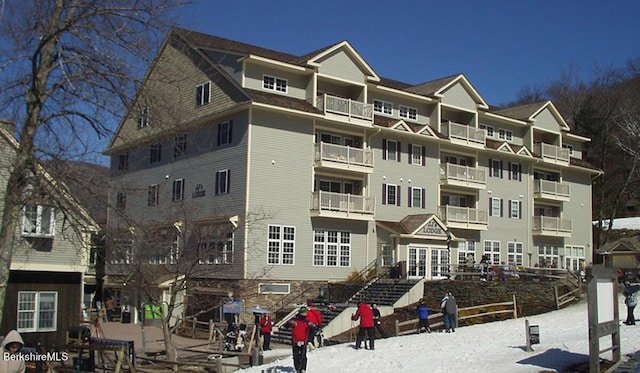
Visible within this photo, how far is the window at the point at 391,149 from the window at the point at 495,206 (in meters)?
9.75

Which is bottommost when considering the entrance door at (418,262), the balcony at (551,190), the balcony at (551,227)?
the entrance door at (418,262)

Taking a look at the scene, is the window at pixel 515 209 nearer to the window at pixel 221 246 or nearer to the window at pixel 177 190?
the window at pixel 221 246

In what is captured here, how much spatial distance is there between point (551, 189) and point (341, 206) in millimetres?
21553

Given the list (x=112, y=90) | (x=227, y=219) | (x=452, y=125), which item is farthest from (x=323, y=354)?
(x=452, y=125)

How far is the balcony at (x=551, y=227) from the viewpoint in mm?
52875

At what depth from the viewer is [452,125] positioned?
154 ft

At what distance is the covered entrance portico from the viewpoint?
42.6 meters

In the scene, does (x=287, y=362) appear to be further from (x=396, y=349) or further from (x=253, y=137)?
(x=253, y=137)

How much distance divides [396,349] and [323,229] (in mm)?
17557

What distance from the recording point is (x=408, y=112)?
4653 cm

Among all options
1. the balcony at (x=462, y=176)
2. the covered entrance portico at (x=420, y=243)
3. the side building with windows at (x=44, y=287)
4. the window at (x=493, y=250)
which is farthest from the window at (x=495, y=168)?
the side building with windows at (x=44, y=287)

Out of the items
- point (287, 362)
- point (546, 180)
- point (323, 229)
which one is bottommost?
point (287, 362)

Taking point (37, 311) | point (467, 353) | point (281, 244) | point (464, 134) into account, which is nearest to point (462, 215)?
point (464, 134)

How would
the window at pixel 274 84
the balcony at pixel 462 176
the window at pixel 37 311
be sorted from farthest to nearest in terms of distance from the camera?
the balcony at pixel 462 176 → the window at pixel 274 84 → the window at pixel 37 311
